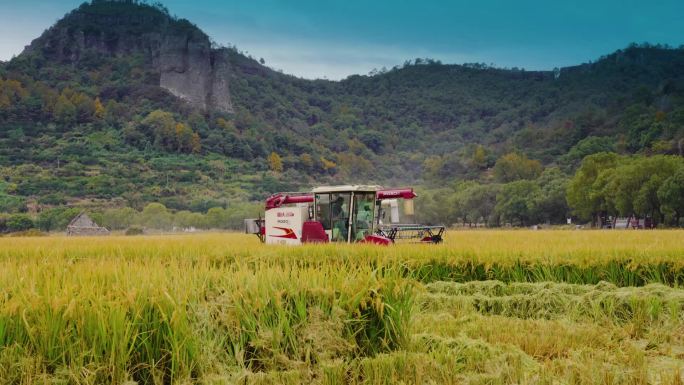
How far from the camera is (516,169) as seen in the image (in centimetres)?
14375

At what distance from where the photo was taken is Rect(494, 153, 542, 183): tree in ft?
464

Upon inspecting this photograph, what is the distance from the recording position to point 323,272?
7.12 m

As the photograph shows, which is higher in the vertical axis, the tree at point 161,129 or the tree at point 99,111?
the tree at point 99,111

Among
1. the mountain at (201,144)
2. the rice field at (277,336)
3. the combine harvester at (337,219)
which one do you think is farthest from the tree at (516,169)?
the rice field at (277,336)

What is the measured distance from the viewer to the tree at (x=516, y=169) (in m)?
142

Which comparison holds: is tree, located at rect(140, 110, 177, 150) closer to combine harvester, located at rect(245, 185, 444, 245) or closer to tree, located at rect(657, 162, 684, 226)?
tree, located at rect(657, 162, 684, 226)

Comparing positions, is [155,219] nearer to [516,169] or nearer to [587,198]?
[587,198]

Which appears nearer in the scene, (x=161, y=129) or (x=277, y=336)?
(x=277, y=336)

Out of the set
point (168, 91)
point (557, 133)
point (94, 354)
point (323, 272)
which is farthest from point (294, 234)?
point (168, 91)

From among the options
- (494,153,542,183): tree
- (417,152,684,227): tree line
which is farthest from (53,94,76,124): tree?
(494,153,542,183): tree

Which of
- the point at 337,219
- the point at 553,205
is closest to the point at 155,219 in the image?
the point at 553,205

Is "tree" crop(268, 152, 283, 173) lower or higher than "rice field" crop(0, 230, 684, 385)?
higher

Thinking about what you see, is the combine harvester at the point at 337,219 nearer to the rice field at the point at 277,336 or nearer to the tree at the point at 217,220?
the rice field at the point at 277,336

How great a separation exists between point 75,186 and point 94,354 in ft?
419
